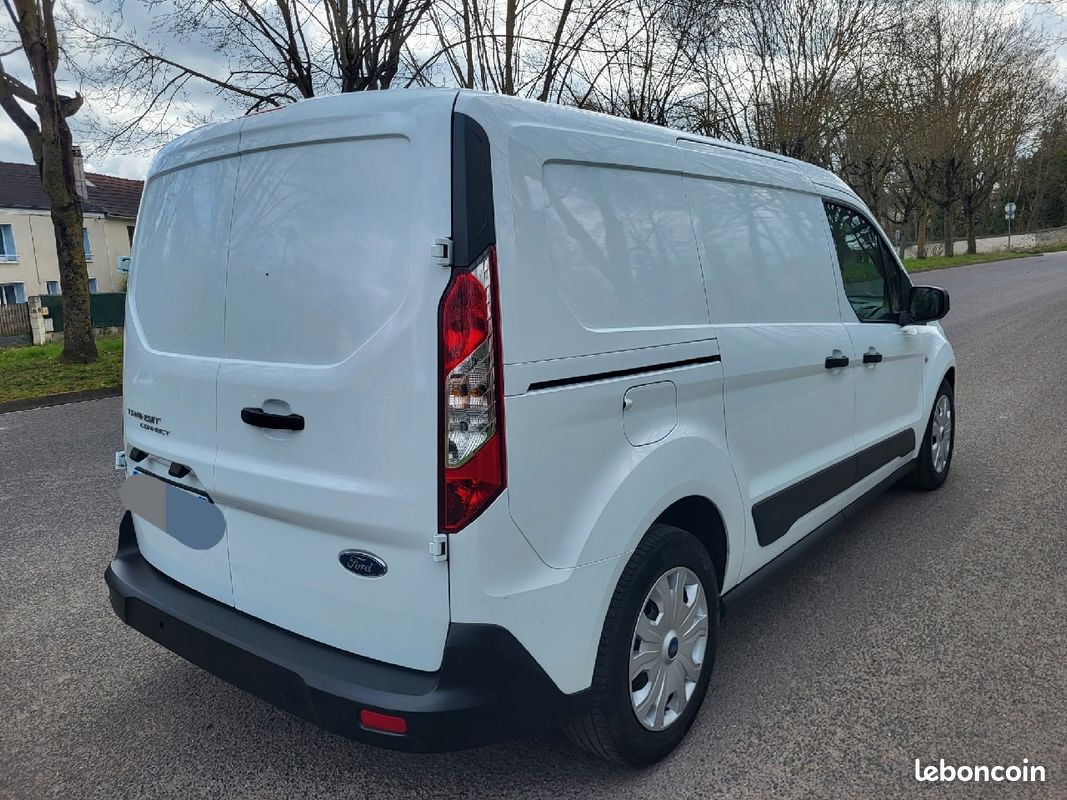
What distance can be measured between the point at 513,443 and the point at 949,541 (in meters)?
3.32

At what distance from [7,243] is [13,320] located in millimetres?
16297

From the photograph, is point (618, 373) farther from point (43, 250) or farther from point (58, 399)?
point (43, 250)

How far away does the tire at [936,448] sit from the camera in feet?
16.4

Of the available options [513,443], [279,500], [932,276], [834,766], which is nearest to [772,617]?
[834,766]

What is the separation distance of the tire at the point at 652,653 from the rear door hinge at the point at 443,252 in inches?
39.7

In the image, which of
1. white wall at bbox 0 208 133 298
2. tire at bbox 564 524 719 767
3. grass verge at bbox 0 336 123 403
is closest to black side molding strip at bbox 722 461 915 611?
tire at bbox 564 524 719 767

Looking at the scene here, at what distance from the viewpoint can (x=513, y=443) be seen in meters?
1.99

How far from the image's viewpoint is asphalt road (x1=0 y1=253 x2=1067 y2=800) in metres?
2.45

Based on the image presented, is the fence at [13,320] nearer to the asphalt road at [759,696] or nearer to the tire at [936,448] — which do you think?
the asphalt road at [759,696]

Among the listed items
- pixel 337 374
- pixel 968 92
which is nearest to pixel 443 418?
pixel 337 374

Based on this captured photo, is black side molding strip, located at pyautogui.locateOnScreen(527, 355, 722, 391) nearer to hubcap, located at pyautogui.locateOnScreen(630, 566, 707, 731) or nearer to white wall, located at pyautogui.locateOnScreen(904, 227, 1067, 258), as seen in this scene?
hubcap, located at pyautogui.locateOnScreen(630, 566, 707, 731)

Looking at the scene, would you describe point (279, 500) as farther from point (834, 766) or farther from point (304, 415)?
point (834, 766)

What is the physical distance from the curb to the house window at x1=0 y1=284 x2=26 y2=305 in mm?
31946

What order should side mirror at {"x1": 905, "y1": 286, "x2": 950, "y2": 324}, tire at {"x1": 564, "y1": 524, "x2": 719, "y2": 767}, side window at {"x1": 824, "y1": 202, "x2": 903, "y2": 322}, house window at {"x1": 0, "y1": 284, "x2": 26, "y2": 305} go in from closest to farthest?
tire at {"x1": 564, "y1": 524, "x2": 719, "y2": 767} → side window at {"x1": 824, "y1": 202, "x2": 903, "y2": 322} → side mirror at {"x1": 905, "y1": 286, "x2": 950, "y2": 324} → house window at {"x1": 0, "y1": 284, "x2": 26, "y2": 305}
